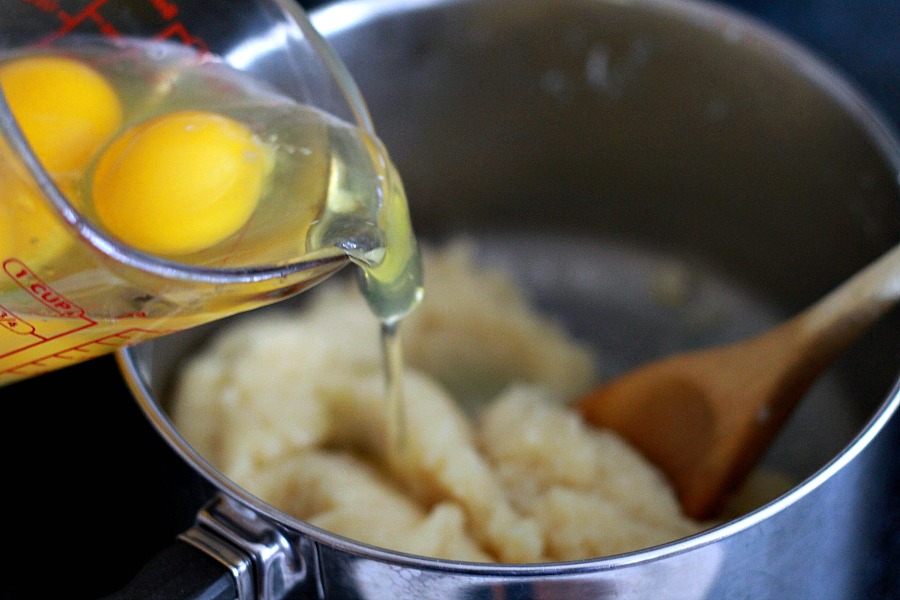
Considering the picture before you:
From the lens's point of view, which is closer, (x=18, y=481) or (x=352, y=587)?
(x=352, y=587)

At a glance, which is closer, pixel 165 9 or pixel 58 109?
pixel 58 109

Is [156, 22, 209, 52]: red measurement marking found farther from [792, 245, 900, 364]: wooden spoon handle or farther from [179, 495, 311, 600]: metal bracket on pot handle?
[792, 245, 900, 364]: wooden spoon handle

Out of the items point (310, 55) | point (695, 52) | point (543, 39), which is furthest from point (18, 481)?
point (695, 52)

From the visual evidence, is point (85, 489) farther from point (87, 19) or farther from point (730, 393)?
point (730, 393)

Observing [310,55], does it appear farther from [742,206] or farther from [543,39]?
[742,206]

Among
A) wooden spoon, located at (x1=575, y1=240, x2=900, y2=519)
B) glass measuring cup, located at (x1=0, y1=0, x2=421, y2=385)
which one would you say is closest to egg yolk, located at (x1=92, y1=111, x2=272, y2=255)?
glass measuring cup, located at (x1=0, y1=0, x2=421, y2=385)

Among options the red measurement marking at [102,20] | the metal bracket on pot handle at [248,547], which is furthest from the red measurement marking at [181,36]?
the metal bracket on pot handle at [248,547]

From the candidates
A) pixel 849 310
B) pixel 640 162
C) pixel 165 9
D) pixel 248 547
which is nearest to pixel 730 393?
pixel 849 310

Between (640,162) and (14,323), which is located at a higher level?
(14,323)
